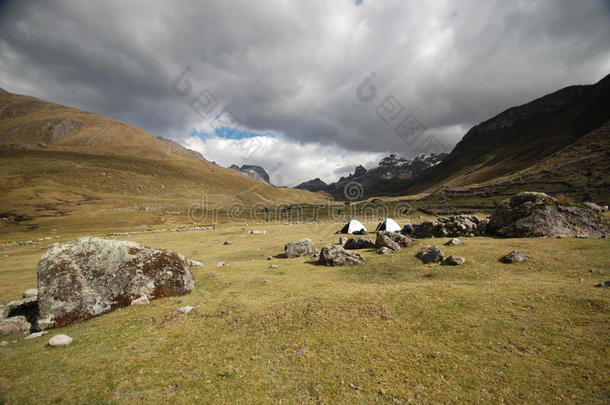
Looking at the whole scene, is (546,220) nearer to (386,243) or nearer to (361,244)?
(386,243)

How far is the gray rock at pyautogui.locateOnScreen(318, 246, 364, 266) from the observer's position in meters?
24.0

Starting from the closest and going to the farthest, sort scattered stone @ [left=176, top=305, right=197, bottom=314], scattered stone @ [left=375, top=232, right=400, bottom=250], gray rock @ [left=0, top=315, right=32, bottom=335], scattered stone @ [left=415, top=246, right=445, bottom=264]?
1. gray rock @ [left=0, top=315, right=32, bottom=335]
2. scattered stone @ [left=176, top=305, right=197, bottom=314]
3. scattered stone @ [left=415, top=246, right=445, bottom=264]
4. scattered stone @ [left=375, top=232, right=400, bottom=250]

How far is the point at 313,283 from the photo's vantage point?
61.5ft

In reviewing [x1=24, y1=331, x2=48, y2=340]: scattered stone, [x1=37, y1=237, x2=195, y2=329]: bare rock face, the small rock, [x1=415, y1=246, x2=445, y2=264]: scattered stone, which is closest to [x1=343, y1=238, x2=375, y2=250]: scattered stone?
[x1=415, y1=246, x2=445, y2=264]: scattered stone

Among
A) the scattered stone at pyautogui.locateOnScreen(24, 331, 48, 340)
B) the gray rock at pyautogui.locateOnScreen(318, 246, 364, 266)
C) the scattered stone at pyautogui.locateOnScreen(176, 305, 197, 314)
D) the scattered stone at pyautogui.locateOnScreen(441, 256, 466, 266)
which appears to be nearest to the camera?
the scattered stone at pyautogui.locateOnScreen(24, 331, 48, 340)

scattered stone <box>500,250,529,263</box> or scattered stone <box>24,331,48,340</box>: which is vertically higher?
scattered stone <box>500,250,529,263</box>

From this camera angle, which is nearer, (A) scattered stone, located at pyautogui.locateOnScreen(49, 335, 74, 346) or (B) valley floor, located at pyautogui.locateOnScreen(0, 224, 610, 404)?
(B) valley floor, located at pyautogui.locateOnScreen(0, 224, 610, 404)

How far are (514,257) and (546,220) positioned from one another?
12513 mm

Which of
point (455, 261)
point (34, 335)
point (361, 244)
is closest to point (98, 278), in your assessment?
point (34, 335)

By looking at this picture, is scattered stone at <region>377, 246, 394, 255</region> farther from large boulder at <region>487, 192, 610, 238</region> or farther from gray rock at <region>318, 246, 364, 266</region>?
large boulder at <region>487, 192, 610, 238</region>

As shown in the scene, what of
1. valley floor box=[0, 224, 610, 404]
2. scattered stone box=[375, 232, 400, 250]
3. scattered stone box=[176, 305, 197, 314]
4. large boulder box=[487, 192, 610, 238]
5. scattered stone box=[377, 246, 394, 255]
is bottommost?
valley floor box=[0, 224, 610, 404]

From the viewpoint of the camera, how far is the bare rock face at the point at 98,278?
44.9ft

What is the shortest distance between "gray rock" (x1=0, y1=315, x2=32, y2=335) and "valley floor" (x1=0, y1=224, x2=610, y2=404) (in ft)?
2.91

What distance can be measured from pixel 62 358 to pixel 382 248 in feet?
80.3
